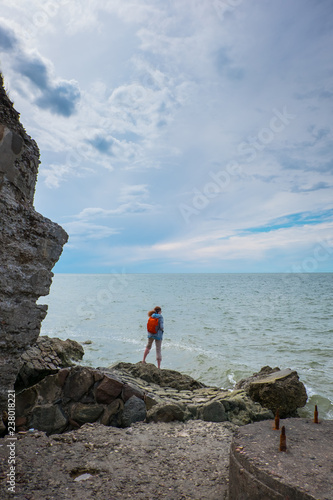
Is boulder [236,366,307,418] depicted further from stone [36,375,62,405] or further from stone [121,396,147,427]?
stone [36,375,62,405]

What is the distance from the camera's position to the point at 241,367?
1334 centimetres

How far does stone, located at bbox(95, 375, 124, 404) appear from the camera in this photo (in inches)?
242

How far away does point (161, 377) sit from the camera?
910 centimetres

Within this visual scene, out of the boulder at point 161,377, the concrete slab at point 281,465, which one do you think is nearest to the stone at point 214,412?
the boulder at point 161,377

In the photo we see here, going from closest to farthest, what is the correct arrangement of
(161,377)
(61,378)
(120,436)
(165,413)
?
1. (120,436)
2. (165,413)
3. (61,378)
4. (161,377)

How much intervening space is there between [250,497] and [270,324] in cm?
2400

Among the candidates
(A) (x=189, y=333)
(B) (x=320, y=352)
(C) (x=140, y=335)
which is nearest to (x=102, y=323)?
(C) (x=140, y=335)

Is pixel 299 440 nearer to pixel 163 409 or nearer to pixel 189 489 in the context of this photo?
pixel 189 489

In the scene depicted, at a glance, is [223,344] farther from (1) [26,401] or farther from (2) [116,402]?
(1) [26,401]

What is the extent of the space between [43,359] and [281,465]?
7.77 m

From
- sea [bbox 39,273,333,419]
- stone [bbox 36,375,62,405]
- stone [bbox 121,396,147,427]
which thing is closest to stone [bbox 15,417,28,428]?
stone [bbox 36,375,62,405]

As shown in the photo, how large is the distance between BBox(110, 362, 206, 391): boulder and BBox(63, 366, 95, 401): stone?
281 cm

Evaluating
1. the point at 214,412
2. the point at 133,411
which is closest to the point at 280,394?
the point at 214,412

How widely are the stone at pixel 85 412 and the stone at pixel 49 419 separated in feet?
0.63
